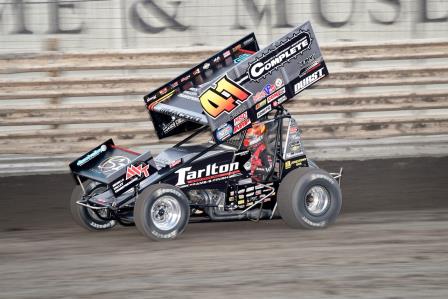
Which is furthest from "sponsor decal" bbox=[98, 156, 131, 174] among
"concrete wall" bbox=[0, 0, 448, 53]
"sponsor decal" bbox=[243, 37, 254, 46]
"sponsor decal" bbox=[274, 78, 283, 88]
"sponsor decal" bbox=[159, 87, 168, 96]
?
"concrete wall" bbox=[0, 0, 448, 53]

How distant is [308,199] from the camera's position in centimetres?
879

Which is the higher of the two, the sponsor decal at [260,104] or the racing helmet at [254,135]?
the sponsor decal at [260,104]

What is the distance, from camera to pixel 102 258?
769 cm

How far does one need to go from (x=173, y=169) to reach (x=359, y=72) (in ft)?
17.7

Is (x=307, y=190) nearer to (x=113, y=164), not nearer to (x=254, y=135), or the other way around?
(x=254, y=135)

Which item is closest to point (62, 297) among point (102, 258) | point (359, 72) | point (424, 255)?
point (102, 258)

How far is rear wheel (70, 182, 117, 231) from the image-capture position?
29.3 ft

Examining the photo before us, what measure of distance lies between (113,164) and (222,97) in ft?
4.28

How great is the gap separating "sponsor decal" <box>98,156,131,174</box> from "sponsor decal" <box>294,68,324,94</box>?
1803mm

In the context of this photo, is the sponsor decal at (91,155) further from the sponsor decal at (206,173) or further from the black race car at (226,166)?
the sponsor decal at (206,173)

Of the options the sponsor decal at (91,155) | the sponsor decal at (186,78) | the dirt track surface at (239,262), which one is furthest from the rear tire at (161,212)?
the sponsor decal at (186,78)

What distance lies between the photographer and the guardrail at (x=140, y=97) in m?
12.6

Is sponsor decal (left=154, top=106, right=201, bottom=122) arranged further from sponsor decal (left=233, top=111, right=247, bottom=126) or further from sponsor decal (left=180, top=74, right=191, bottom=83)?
sponsor decal (left=180, top=74, right=191, bottom=83)

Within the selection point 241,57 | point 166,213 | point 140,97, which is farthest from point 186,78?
point 140,97
